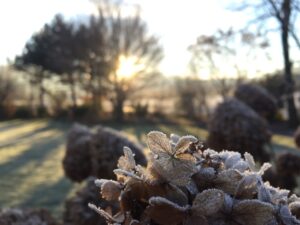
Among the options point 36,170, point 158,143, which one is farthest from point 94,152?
point 158,143

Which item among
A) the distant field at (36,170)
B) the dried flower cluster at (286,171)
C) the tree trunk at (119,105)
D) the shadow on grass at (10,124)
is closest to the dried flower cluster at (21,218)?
the distant field at (36,170)

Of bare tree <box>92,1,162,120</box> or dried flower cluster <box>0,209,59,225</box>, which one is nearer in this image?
dried flower cluster <box>0,209,59,225</box>

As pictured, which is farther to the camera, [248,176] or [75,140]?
[75,140]

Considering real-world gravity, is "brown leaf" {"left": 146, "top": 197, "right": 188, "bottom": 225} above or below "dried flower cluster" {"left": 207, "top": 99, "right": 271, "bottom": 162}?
A: above

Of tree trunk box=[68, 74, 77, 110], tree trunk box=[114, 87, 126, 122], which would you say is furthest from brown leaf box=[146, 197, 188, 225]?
tree trunk box=[68, 74, 77, 110]

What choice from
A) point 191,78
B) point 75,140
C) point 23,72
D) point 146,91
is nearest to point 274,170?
point 75,140

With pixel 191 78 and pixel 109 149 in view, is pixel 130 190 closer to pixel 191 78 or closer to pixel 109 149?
pixel 109 149

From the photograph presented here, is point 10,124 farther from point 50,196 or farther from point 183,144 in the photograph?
point 183,144

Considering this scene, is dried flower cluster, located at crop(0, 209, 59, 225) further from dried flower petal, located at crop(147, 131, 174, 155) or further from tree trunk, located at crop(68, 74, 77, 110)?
tree trunk, located at crop(68, 74, 77, 110)
